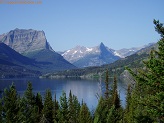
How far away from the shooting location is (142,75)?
25.5 metres

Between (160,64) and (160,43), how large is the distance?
1.82 m

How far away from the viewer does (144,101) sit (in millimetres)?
23656

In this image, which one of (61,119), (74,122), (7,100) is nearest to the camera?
(7,100)

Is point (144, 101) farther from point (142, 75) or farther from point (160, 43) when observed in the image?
point (160, 43)

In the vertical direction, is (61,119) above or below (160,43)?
below

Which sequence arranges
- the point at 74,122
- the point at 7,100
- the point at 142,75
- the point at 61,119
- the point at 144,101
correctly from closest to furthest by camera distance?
the point at 144,101
the point at 142,75
the point at 7,100
the point at 61,119
the point at 74,122

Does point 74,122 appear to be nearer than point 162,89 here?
No

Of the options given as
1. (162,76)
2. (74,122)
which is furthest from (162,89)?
(74,122)

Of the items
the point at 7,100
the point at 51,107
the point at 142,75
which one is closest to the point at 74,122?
the point at 51,107

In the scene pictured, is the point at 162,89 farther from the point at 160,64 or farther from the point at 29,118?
the point at 29,118

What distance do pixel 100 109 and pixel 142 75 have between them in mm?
43870

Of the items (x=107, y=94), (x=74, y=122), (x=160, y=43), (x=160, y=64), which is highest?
(x=160, y=43)

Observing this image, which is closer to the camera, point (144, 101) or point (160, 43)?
point (160, 43)

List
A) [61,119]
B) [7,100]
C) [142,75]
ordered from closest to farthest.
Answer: [142,75] < [7,100] < [61,119]
